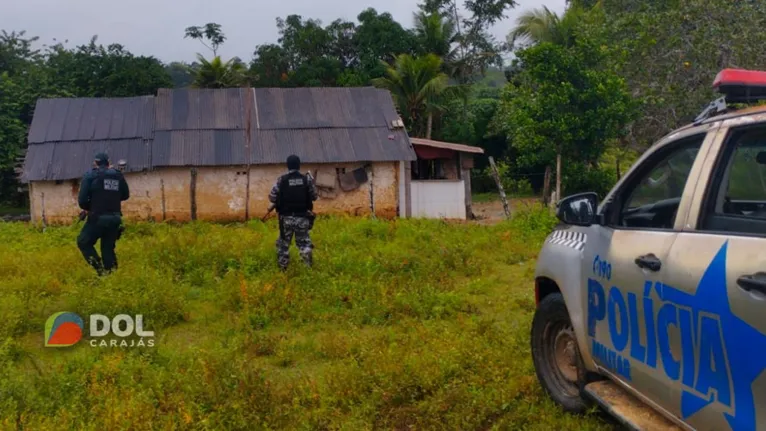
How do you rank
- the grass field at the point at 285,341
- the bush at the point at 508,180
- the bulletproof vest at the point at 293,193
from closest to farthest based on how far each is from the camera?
the grass field at the point at 285,341
the bulletproof vest at the point at 293,193
the bush at the point at 508,180

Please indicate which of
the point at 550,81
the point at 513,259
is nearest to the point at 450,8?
the point at 550,81

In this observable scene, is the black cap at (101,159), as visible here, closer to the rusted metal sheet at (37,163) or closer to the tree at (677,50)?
the rusted metal sheet at (37,163)

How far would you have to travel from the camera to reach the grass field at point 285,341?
14.0ft

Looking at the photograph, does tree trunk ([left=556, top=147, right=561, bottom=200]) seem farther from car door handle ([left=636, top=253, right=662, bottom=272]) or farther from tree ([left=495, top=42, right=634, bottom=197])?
car door handle ([left=636, top=253, right=662, bottom=272])

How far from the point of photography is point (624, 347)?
3.27 metres

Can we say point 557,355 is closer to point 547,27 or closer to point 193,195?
point 193,195

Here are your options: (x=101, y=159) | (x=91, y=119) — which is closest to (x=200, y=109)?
(x=91, y=119)

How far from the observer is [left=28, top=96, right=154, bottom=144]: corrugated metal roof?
55.6 ft

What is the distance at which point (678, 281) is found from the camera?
273 centimetres

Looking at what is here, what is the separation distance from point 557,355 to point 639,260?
1396 mm

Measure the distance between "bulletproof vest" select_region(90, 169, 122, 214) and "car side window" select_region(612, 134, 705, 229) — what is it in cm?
647

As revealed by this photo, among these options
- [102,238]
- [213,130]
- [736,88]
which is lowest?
[102,238]

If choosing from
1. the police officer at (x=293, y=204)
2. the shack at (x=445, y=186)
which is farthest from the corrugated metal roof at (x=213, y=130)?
the police officer at (x=293, y=204)

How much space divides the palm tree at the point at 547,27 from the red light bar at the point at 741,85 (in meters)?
18.3
